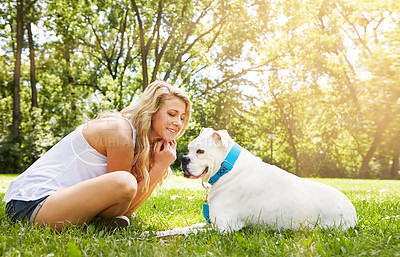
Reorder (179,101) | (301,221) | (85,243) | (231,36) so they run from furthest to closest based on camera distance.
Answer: (231,36) < (179,101) < (301,221) < (85,243)

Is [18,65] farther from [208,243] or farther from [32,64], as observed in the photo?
[208,243]

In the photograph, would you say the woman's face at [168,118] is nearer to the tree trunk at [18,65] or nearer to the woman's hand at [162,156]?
the woman's hand at [162,156]

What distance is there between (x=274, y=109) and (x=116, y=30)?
53.8 ft

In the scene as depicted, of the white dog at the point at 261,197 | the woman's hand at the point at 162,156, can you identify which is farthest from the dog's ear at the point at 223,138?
the woman's hand at the point at 162,156

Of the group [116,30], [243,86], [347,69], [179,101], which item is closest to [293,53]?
[243,86]

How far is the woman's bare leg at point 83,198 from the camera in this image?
9.63 ft

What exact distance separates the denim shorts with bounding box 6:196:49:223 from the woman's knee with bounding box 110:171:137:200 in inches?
29.4

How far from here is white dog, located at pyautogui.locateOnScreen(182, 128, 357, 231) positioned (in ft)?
10.4

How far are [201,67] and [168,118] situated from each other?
21744mm

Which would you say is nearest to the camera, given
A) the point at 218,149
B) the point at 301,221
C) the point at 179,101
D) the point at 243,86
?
the point at 301,221

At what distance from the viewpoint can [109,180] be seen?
2.94 m

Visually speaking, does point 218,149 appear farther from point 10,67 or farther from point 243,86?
point 10,67

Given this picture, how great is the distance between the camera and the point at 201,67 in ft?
82.2

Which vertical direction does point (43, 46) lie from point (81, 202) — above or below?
above
